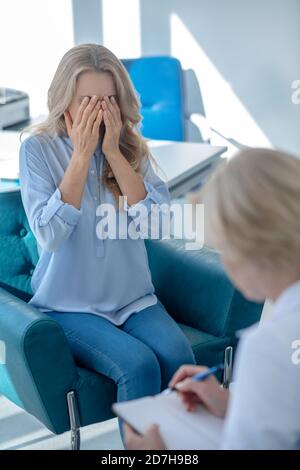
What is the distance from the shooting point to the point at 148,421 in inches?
47.7

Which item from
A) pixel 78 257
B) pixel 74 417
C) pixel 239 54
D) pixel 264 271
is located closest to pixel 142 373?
pixel 74 417

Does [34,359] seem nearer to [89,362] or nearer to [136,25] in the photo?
[89,362]

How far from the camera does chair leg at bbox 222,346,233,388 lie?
85.8 inches

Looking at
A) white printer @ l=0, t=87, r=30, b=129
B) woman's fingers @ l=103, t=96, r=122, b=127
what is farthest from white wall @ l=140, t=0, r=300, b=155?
woman's fingers @ l=103, t=96, r=122, b=127

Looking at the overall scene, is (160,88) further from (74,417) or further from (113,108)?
(74,417)

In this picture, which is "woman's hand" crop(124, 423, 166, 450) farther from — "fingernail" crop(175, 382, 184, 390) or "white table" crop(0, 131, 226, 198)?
"white table" crop(0, 131, 226, 198)

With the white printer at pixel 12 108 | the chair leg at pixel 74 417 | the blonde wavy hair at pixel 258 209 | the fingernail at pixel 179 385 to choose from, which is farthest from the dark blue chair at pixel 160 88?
the blonde wavy hair at pixel 258 209

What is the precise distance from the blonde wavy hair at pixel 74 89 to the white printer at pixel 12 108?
1.93 metres

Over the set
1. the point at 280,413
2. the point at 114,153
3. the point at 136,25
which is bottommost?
the point at 280,413

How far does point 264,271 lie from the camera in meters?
1.08

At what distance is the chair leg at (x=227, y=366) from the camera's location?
7.15ft

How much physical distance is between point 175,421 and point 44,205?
0.91m

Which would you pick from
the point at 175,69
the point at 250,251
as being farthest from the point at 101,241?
the point at 175,69
